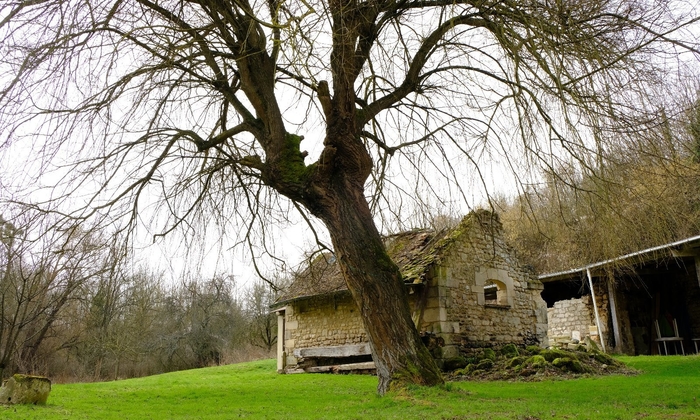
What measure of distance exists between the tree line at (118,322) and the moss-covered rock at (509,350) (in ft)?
17.9

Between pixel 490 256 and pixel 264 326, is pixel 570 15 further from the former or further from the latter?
pixel 264 326

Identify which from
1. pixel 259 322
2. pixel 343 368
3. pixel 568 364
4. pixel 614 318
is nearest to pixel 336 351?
pixel 343 368

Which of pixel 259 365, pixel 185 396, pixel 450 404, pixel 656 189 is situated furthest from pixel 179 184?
pixel 259 365

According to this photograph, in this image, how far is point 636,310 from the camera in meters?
17.3

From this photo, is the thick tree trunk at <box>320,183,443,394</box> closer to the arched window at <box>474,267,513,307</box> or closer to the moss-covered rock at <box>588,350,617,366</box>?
the arched window at <box>474,267,513,307</box>

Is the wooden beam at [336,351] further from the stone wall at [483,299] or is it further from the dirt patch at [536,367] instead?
the dirt patch at [536,367]

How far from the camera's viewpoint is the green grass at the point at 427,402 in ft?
18.0

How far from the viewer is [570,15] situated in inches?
217

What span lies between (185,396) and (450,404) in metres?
5.66

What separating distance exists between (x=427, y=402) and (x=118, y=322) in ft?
67.2

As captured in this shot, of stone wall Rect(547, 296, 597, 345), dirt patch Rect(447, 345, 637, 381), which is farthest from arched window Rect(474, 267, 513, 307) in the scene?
stone wall Rect(547, 296, 597, 345)

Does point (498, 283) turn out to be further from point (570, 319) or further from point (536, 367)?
point (570, 319)

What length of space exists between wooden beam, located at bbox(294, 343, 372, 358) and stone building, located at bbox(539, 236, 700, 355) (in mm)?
7377

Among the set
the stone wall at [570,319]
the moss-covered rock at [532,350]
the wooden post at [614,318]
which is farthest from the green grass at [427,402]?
the stone wall at [570,319]
